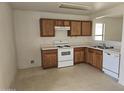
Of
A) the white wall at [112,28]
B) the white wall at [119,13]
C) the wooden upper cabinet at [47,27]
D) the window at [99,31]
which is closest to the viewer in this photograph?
the white wall at [119,13]

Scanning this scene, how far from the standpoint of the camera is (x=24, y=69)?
169 inches

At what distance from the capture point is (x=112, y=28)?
13.8 feet

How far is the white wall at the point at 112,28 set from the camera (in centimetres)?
382

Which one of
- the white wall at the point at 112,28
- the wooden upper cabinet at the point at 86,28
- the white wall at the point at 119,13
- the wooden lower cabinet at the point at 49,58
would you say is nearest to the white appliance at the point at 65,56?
the wooden lower cabinet at the point at 49,58

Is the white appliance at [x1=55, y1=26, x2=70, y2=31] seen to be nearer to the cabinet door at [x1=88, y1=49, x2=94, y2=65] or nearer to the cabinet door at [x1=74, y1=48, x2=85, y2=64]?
the cabinet door at [x1=74, y1=48, x2=85, y2=64]

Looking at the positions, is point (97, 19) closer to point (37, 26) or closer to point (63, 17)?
point (63, 17)

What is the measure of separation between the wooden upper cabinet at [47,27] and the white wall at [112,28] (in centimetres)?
215

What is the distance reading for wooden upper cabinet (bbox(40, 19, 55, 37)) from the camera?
14.2 ft

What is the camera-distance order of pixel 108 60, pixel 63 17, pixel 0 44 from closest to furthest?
pixel 0 44, pixel 108 60, pixel 63 17

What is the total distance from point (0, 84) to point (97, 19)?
4.47m

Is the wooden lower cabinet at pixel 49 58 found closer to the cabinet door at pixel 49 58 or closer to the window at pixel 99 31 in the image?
the cabinet door at pixel 49 58

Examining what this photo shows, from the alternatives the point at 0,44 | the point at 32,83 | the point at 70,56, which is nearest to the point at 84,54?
the point at 70,56

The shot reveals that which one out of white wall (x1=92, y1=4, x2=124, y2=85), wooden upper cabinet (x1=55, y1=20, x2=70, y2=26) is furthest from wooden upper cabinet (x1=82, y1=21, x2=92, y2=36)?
wooden upper cabinet (x1=55, y1=20, x2=70, y2=26)

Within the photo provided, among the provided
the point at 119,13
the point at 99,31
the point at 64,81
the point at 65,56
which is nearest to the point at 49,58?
the point at 65,56
